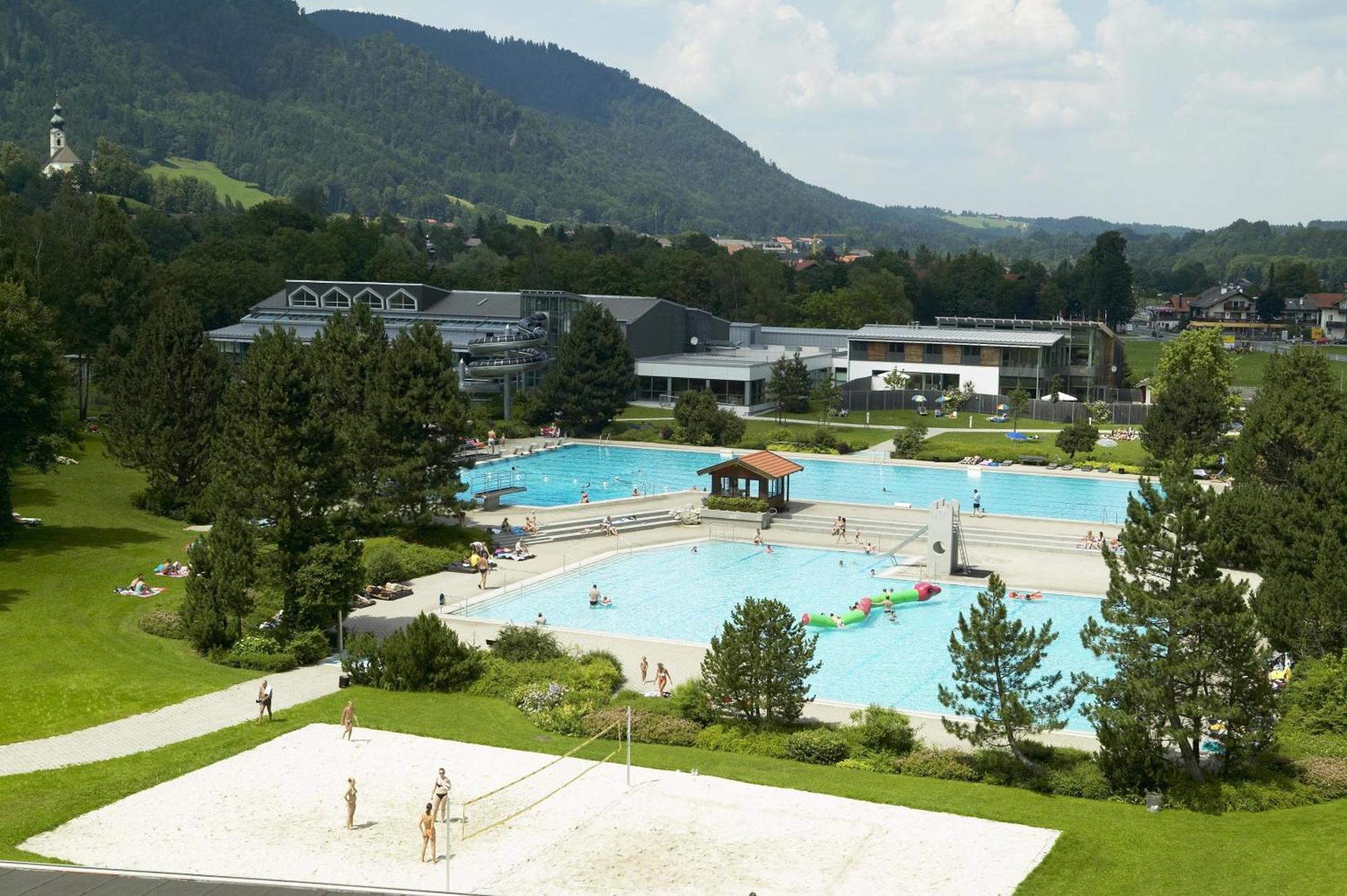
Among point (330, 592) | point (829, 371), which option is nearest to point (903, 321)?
point (829, 371)

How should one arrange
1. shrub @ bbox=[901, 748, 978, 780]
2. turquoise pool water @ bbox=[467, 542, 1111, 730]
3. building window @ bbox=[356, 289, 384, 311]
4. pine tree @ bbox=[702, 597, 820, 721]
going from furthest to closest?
building window @ bbox=[356, 289, 384, 311]
turquoise pool water @ bbox=[467, 542, 1111, 730]
pine tree @ bbox=[702, 597, 820, 721]
shrub @ bbox=[901, 748, 978, 780]

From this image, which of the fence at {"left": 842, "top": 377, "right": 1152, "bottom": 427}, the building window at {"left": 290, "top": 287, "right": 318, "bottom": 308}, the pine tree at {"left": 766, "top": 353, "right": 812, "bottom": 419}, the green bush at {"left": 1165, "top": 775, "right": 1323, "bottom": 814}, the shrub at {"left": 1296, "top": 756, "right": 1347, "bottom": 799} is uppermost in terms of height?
the building window at {"left": 290, "top": 287, "right": 318, "bottom": 308}

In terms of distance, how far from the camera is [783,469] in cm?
5406

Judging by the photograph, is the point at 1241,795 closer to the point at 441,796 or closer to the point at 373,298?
the point at 441,796

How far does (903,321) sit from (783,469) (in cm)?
6299

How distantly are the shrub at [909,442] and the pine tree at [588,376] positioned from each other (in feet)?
51.5

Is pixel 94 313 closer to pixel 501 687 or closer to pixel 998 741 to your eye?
pixel 501 687

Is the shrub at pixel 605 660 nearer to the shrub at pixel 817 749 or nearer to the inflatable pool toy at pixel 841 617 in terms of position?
the shrub at pixel 817 749

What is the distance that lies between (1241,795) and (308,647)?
2219 centimetres

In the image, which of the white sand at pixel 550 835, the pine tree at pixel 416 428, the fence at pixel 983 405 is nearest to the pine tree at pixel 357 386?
the pine tree at pixel 416 428

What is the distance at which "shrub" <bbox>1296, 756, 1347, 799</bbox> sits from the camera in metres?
25.1

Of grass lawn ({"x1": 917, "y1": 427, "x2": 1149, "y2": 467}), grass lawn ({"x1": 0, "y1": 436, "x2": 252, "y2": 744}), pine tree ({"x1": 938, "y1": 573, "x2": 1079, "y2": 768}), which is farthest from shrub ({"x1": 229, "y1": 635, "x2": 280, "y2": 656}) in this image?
grass lawn ({"x1": 917, "y1": 427, "x2": 1149, "y2": 467})

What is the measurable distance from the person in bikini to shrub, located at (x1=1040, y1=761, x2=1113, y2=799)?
39.3 feet

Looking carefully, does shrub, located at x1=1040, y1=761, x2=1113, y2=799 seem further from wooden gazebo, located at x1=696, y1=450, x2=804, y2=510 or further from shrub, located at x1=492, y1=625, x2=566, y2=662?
wooden gazebo, located at x1=696, y1=450, x2=804, y2=510
